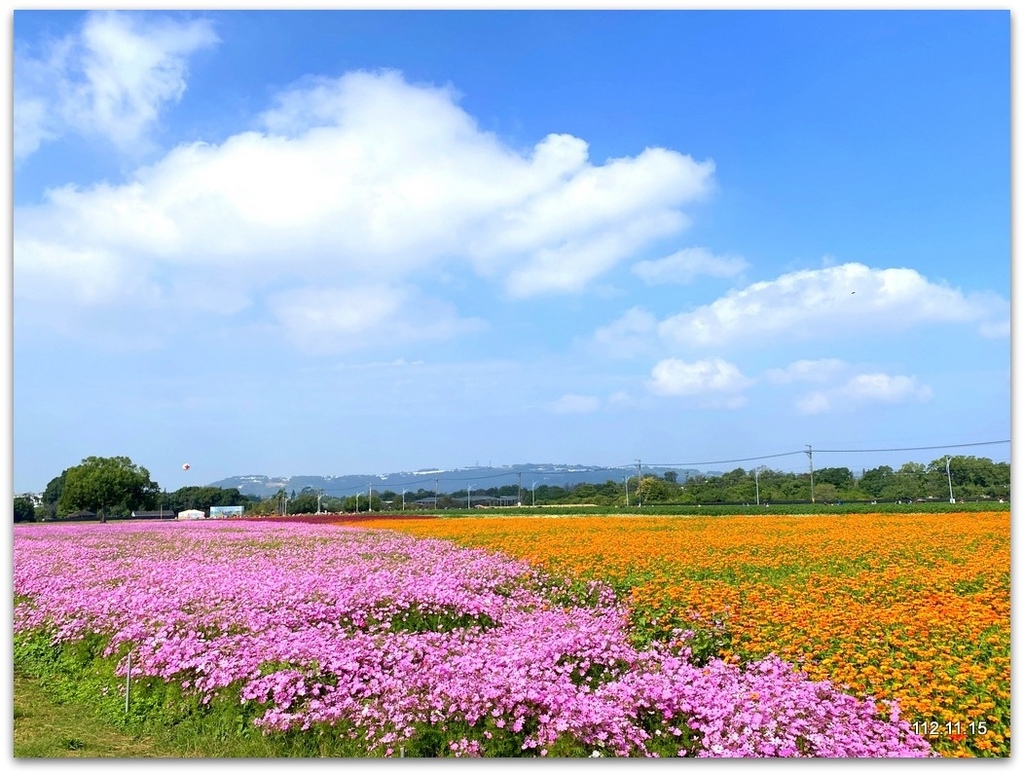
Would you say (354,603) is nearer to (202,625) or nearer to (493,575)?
(202,625)

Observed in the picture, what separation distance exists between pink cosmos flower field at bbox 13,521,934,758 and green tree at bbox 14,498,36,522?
0.78 meters

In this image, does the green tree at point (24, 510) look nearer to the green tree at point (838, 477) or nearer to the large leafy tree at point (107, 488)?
the large leafy tree at point (107, 488)

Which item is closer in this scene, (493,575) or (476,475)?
(493,575)

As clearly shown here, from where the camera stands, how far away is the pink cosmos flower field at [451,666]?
13.6ft

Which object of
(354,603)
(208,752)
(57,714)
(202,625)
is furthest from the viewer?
(354,603)

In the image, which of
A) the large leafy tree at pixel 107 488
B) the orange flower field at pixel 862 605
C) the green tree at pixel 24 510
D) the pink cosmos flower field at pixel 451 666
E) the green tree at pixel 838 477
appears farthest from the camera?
the green tree at pixel 838 477

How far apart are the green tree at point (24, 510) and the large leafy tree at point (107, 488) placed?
5.00 feet

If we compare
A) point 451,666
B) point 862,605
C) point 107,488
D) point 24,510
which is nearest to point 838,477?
point 862,605

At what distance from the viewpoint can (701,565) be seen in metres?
8.97

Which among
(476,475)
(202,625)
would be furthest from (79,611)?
(476,475)

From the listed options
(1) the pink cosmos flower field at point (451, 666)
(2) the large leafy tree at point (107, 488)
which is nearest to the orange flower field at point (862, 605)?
(1) the pink cosmos flower field at point (451, 666)

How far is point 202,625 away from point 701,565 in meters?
5.94

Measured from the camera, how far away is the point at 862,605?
6348mm

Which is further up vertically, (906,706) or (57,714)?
(906,706)
